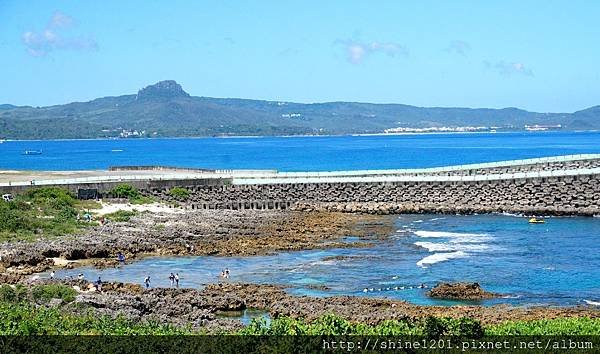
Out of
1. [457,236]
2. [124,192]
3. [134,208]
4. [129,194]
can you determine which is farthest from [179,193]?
[457,236]

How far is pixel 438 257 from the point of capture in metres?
42.5

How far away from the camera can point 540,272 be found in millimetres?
38625

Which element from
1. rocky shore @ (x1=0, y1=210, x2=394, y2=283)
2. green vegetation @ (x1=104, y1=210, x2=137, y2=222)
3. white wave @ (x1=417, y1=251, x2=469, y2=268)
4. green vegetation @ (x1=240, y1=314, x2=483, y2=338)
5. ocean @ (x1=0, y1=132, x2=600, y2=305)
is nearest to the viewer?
green vegetation @ (x1=240, y1=314, x2=483, y2=338)

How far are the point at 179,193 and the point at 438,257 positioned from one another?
29.3m

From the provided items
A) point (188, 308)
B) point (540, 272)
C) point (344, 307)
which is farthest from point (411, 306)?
point (540, 272)

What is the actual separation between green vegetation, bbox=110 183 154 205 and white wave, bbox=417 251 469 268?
2583cm

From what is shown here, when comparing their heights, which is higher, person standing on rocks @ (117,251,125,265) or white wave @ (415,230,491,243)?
person standing on rocks @ (117,251,125,265)

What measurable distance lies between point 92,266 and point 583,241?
80.9 feet

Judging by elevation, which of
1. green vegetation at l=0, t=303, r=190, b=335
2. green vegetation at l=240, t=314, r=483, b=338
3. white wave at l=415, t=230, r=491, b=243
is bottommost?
white wave at l=415, t=230, r=491, b=243

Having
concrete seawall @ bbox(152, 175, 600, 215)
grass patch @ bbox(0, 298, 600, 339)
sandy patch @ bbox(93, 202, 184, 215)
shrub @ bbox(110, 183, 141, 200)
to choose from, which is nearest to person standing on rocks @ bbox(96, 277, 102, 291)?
grass patch @ bbox(0, 298, 600, 339)

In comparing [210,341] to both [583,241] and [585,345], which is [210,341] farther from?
[583,241]

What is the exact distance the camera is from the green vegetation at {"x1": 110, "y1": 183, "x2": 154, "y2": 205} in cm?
6375

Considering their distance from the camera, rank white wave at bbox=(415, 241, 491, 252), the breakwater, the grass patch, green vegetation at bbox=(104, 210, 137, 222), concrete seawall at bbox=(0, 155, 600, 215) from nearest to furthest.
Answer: the grass patch
white wave at bbox=(415, 241, 491, 252)
green vegetation at bbox=(104, 210, 137, 222)
the breakwater
concrete seawall at bbox=(0, 155, 600, 215)

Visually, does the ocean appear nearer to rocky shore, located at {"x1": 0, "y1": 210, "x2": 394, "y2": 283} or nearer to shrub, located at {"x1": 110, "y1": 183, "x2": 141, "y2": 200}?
rocky shore, located at {"x1": 0, "y1": 210, "x2": 394, "y2": 283}
